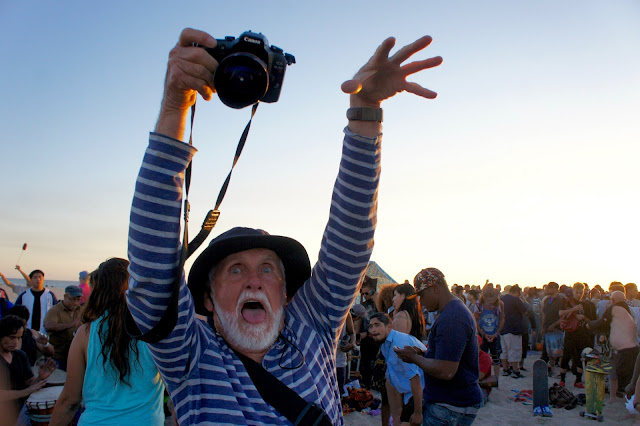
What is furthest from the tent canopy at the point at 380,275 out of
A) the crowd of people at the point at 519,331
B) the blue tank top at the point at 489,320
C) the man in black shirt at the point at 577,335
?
Answer: the man in black shirt at the point at 577,335

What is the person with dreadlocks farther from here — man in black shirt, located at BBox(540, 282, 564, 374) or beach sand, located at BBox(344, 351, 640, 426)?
man in black shirt, located at BBox(540, 282, 564, 374)

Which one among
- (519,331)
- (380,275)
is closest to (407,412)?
(519,331)

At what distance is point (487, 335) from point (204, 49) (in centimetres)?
1047

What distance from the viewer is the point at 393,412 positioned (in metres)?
5.46

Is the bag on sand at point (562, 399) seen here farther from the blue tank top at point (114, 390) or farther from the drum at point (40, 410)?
the drum at point (40, 410)

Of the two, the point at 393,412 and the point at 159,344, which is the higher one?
the point at 159,344

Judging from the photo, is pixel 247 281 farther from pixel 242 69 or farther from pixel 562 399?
pixel 562 399

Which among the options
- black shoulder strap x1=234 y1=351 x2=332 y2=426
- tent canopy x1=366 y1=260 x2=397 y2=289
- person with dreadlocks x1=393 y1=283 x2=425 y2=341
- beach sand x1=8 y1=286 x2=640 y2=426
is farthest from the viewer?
tent canopy x1=366 y1=260 x2=397 y2=289

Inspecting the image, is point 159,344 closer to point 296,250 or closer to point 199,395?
point 199,395

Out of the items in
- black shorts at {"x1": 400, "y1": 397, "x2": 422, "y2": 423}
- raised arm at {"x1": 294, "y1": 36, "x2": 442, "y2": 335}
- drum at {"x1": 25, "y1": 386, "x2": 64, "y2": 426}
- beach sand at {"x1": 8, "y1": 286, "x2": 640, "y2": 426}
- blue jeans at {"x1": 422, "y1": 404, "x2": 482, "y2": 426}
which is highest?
raised arm at {"x1": 294, "y1": 36, "x2": 442, "y2": 335}

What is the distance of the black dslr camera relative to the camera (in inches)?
57.1

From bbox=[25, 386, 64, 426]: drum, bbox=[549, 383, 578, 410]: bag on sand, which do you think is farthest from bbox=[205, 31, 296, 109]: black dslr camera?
bbox=[549, 383, 578, 410]: bag on sand

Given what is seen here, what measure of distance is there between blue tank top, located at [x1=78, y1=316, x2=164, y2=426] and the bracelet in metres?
2.03

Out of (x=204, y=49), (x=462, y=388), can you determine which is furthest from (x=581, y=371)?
(x=204, y=49)
